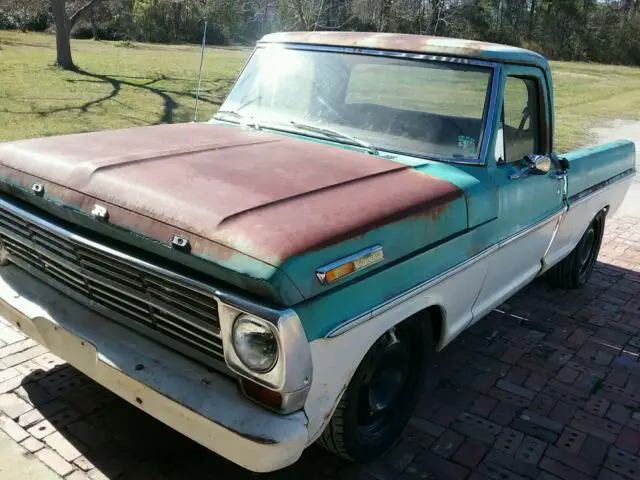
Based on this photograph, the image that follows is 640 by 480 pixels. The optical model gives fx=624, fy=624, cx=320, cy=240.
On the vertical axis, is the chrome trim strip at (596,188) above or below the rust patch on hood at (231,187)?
below

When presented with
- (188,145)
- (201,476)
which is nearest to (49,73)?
(188,145)

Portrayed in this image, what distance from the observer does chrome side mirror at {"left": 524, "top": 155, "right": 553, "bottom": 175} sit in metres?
3.53

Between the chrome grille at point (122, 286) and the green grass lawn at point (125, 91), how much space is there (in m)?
6.13

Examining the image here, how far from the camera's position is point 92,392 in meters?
3.33

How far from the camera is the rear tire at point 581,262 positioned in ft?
16.8

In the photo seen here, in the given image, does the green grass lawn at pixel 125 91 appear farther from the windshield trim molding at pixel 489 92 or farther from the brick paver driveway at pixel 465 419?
the windshield trim molding at pixel 489 92

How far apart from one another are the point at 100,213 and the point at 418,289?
1358 millimetres

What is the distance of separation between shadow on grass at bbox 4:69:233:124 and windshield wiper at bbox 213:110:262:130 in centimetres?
644

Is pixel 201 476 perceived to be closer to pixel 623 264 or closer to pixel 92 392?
pixel 92 392

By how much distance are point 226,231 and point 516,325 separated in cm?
305

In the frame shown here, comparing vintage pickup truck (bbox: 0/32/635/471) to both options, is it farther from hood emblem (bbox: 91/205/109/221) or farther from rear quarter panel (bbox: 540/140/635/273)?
rear quarter panel (bbox: 540/140/635/273)

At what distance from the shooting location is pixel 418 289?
272 cm

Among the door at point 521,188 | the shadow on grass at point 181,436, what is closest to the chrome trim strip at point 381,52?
the door at point 521,188

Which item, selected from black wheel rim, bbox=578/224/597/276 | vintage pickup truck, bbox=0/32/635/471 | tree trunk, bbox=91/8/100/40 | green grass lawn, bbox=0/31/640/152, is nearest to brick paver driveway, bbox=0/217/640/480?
vintage pickup truck, bbox=0/32/635/471
